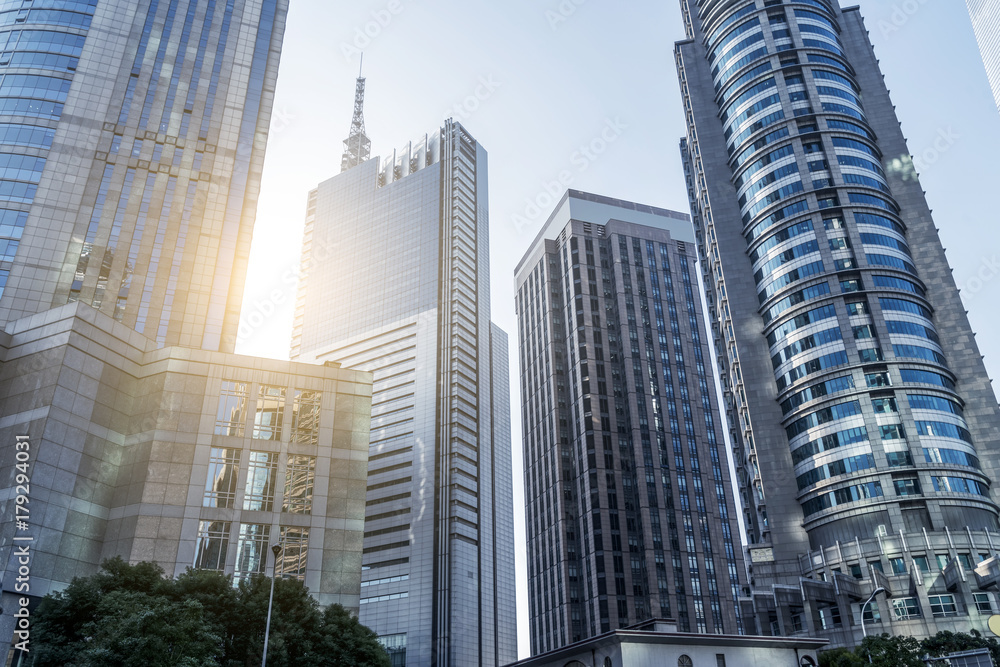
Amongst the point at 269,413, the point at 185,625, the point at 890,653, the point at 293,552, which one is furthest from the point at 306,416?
the point at 890,653

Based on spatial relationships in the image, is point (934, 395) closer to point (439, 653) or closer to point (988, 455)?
point (988, 455)

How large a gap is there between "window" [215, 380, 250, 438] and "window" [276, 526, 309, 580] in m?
10.6

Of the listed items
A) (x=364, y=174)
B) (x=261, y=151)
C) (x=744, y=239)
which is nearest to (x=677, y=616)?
(x=744, y=239)

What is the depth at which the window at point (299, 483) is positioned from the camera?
68.4 metres

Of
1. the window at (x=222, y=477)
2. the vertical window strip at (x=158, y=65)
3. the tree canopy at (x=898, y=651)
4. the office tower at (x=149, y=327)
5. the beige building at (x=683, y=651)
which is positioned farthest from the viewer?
the vertical window strip at (x=158, y=65)

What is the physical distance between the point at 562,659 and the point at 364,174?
487 feet

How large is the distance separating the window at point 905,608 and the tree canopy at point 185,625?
67.5 m

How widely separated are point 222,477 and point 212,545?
6.17 metres

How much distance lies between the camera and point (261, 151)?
112 m

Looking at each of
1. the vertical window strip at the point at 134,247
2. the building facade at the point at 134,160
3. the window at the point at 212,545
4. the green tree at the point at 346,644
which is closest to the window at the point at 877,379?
the green tree at the point at 346,644

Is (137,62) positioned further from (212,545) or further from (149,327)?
(212,545)

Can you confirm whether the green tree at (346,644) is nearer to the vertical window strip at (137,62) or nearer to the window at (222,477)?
the window at (222,477)

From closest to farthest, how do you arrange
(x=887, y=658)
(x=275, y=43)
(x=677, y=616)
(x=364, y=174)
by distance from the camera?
(x=887, y=658) < (x=275, y=43) < (x=677, y=616) < (x=364, y=174)

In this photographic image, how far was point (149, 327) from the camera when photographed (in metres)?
92.7
